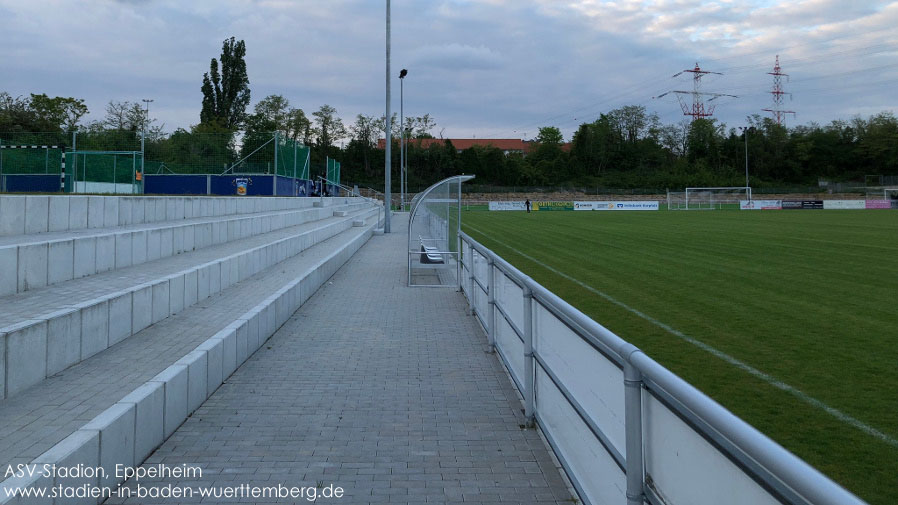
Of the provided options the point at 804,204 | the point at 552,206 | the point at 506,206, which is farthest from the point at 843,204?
the point at 506,206

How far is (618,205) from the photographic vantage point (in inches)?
2842

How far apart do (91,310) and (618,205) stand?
69.9 metres

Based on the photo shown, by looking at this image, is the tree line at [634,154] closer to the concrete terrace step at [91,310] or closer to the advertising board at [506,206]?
the advertising board at [506,206]

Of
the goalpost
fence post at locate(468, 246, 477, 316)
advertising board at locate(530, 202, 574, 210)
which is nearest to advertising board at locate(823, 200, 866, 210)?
advertising board at locate(530, 202, 574, 210)

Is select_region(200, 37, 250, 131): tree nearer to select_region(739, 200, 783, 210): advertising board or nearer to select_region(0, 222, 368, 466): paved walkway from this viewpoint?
select_region(739, 200, 783, 210): advertising board

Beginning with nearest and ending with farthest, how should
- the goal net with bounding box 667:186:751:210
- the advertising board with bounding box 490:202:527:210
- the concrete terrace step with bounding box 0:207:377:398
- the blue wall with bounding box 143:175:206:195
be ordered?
the concrete terrace step with bounding box 0:207:377:398 → the blue wall with bounding box 143:175:206:195 → the advertising board with bounding box 490:202:527:210 → the goal net with bounding box 667:186:751:210

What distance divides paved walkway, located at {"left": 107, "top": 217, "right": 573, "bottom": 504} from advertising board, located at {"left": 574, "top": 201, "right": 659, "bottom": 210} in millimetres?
64310

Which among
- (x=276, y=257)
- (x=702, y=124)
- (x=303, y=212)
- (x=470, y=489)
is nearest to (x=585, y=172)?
(x=702, y=124)

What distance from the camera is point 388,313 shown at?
1059 centimetres

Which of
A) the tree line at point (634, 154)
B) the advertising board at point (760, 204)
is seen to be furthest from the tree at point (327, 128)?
the advertising board at point (760, 204)

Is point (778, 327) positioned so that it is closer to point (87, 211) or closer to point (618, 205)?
point (87, 211)

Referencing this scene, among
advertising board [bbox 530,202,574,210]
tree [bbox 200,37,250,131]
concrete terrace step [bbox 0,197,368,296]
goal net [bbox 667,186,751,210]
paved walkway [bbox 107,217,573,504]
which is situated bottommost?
paved walkway [bbox 107,217,573,504]

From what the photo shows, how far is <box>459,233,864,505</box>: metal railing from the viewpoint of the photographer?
1.73 meters

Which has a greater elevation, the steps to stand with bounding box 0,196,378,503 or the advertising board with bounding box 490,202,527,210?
the advertising board with bounding box 490,202,527,210
